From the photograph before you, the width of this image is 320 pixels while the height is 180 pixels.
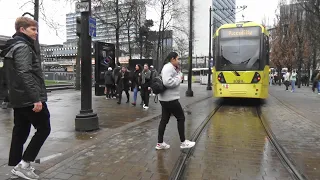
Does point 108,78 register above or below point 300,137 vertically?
above

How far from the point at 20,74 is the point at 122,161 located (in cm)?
217

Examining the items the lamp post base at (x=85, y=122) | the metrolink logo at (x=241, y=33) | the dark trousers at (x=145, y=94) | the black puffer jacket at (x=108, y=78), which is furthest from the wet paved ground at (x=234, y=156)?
the black puffer jacket at (x=108, y=78)

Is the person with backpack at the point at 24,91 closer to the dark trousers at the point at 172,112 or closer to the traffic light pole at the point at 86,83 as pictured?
the dark trousers at the point at 172,112

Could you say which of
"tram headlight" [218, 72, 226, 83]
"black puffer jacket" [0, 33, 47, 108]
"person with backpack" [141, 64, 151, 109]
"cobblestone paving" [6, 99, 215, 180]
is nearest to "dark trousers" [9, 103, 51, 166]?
"black puffer jacket" [0, 33, 47, 108]

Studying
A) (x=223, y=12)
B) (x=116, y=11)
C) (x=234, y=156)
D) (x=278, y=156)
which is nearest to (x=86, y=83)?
(x=234, y=156)

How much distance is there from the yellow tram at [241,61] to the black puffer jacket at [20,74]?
1077cm

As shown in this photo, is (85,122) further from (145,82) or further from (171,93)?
(145,82)

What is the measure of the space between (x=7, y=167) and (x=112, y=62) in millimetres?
14109

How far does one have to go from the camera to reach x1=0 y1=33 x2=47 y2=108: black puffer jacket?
157 inches

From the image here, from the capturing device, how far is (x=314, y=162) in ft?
18.1

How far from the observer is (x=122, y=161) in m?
5.22

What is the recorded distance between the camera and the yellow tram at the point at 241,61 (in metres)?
13.5

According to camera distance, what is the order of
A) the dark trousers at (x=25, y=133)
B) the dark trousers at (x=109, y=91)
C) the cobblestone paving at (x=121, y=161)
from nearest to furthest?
the dark trousers at (x=25, y=133), the cobblestone paving at (x=121, y=161), the dark trousers at (x=109, y=91)

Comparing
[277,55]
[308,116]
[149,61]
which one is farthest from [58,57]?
[308,116]
